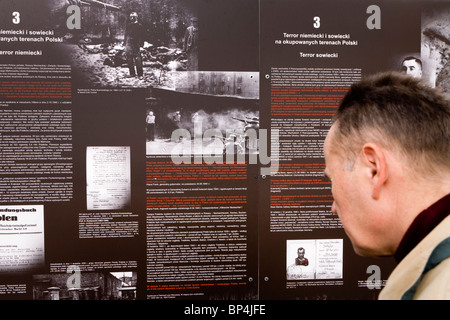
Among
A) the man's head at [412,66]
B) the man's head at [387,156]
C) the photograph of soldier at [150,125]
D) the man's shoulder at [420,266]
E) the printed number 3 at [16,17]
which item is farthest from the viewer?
the man's head at [412,66]

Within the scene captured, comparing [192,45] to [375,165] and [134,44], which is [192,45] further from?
[375,165]

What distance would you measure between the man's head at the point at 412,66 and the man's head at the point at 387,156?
136 centimetres

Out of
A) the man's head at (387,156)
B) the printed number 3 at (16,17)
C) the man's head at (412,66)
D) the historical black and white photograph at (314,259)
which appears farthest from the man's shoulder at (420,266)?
the printed number 3 at (16,17)

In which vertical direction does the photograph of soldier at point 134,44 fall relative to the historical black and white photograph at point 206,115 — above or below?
above

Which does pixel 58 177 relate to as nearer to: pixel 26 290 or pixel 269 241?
pixel 26 290

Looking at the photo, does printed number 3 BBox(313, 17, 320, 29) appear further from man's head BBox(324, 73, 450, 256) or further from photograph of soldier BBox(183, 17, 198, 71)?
man's head BBox(324, 73, 450, 256)

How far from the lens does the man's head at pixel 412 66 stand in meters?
2.40

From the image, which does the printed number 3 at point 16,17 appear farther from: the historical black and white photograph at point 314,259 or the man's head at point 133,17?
the historical black and white photograph at point 314,259

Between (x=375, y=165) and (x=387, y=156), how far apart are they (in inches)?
1.8

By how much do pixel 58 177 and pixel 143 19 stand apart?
106 centimetres

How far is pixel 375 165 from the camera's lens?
3.56 ft

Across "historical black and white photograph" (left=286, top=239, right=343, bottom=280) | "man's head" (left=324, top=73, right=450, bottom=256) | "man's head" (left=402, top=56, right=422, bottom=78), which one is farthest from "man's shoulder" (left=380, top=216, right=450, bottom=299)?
"man's head" (left=402, top=56, right=422, bottom=78)

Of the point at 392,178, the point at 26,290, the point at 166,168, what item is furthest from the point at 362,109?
the point at 26,290

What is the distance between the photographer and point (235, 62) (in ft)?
7.63
